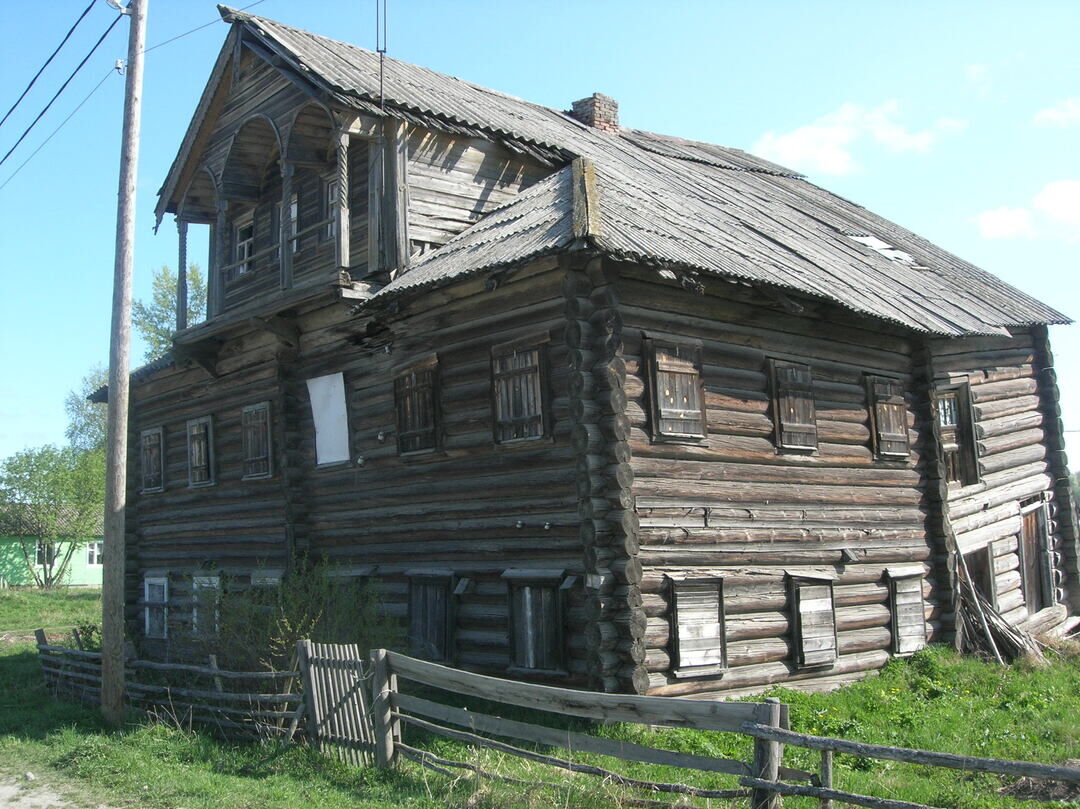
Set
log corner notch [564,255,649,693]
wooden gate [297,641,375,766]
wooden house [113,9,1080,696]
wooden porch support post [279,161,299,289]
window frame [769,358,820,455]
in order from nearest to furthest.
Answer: wooden gate [297,641,375,766]
log corner notch [564,255,649,693]
wooden house [113,9,1080,696]
window frame [769,358,820,455]
wooden porch support post [279,161,299,289]

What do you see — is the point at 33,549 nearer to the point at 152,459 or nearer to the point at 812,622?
the point at 152,459

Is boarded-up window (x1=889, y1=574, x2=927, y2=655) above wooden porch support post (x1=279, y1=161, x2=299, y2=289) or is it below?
below

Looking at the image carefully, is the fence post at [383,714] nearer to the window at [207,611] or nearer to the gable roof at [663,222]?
the window at [207,611]

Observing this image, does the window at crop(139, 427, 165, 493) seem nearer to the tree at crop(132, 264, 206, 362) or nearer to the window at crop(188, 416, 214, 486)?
the window at crop(188, 416, 214, 486)

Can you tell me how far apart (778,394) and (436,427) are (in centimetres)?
458

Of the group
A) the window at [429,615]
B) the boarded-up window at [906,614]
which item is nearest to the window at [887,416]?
the boarded-up window at [906,614]

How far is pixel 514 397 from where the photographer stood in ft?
39.3

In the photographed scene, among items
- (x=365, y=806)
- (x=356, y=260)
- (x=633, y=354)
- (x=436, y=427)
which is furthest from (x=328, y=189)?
(x=365, y=806)

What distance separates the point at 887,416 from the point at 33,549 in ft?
154

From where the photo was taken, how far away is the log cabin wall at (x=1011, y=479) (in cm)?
1700

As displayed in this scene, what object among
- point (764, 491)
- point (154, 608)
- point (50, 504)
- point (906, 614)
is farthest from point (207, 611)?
point (50, 504)

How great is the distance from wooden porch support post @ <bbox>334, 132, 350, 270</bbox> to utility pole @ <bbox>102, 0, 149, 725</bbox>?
2.75 m

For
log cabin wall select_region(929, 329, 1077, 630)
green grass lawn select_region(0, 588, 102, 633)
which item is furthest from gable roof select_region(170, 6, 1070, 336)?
green grass lawn select_region(0, 588, 102, 633)

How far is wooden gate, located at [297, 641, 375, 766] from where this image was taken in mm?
9453
